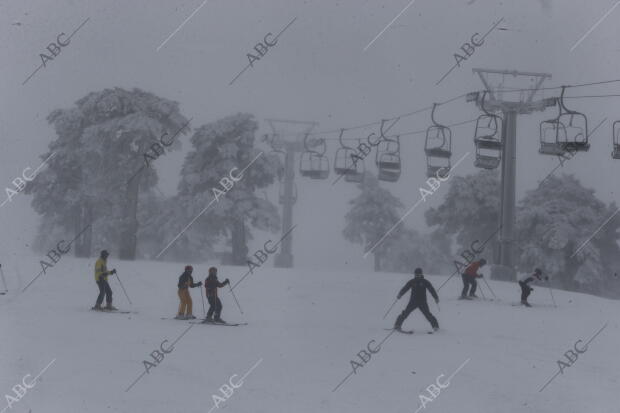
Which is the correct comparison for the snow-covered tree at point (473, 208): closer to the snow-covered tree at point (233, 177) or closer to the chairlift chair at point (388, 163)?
the snow-covered tree at point (233, 177)

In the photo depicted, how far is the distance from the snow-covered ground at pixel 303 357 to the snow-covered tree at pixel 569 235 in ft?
81.4

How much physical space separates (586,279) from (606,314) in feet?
85.3

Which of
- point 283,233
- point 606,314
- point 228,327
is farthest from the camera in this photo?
point 283,233

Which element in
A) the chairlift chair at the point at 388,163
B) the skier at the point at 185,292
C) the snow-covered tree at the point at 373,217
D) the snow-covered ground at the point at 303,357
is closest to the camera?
the snow-covered ground at the point at 303,357

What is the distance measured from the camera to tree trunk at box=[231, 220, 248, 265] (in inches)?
1681

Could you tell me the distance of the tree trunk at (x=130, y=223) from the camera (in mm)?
38875

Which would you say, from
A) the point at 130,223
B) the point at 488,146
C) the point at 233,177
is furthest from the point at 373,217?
the point at 488,146

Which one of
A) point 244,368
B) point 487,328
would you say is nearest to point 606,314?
point 487,328

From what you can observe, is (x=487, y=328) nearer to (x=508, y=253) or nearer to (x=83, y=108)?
(x=508, y=253)

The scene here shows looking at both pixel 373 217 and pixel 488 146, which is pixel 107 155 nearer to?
pixel 488 146

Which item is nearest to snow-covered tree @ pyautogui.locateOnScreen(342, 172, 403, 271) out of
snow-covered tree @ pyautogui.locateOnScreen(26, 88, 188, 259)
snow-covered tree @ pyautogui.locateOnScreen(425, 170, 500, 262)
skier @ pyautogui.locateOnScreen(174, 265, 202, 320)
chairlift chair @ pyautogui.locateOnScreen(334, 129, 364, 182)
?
snow-covered tree @ pyautogui.locateOnScreen(425, 170, 500, 262)

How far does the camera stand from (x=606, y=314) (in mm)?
22281

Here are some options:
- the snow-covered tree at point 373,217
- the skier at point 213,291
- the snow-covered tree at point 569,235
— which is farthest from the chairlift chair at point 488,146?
the snow-covered tree at point 373,217

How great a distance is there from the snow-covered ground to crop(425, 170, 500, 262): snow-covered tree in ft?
96.2
